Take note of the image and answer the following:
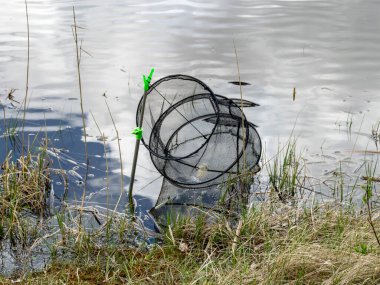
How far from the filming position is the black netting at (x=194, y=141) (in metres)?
5.57

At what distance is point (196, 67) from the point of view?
892 cm

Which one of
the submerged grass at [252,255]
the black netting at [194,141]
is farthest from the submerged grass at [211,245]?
the black netting at [194,141]

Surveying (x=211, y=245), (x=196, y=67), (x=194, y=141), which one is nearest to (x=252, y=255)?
(x=211, y=245)

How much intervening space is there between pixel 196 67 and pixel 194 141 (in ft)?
9.87

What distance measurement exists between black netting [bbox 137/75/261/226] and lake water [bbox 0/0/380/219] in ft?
0.89

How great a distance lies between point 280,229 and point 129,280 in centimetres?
120

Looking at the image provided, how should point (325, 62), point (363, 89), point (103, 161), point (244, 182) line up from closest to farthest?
1. point (244, 182)
2. point (103, 161)
3. point (363, 89)
4. point (325, 62)

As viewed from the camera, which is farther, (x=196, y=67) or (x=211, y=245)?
(x=196, y=67)

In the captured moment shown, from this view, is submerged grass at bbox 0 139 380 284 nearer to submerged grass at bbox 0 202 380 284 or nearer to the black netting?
submerged grass at bbox 0 202 380 284

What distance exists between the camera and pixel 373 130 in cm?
660

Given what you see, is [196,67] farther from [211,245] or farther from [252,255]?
[252,255]

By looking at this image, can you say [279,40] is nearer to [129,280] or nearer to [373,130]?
[373,130]

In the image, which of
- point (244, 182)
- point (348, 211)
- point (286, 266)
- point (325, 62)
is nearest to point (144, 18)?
point (325, 62)

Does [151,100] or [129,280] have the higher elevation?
[151,100]
